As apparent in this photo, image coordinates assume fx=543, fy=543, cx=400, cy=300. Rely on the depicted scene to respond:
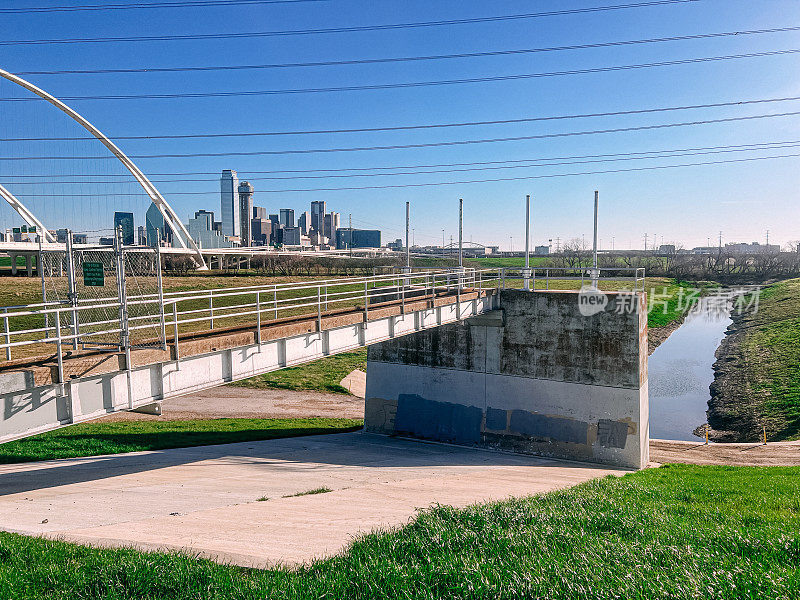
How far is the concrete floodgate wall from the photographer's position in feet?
68.7

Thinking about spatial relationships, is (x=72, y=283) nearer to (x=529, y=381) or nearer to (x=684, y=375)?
(x=529, y=381)

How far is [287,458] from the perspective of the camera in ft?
66.7

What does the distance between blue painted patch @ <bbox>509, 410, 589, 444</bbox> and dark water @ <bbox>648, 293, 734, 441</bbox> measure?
38.9 feet

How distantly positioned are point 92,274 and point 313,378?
92.3ft

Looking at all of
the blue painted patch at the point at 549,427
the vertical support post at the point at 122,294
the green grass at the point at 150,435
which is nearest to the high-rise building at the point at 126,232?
the vertical support post at the point at 122,294

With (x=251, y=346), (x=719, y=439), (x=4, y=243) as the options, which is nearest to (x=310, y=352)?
(x=251, y=346)

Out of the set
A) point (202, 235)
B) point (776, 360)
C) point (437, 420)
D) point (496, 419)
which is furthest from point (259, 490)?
point (202, 235)

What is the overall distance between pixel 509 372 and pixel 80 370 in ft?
56.9

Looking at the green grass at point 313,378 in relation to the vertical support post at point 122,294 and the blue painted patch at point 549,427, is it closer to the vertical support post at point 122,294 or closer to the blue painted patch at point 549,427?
the blue painted patch at point 549,427

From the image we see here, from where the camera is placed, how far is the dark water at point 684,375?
33.1m

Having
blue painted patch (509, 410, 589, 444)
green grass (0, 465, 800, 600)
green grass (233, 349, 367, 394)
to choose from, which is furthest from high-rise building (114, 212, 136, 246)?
green grass (233, 349, 367, 394)

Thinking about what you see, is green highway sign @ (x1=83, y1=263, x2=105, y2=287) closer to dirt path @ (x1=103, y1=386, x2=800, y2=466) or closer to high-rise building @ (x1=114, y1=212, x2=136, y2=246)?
high-rise building @ (x1=114, y1=212, x2=136, y2=246)

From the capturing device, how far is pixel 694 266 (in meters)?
104

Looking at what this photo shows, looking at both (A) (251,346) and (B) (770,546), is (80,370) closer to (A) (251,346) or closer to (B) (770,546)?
(A) (251,346)
